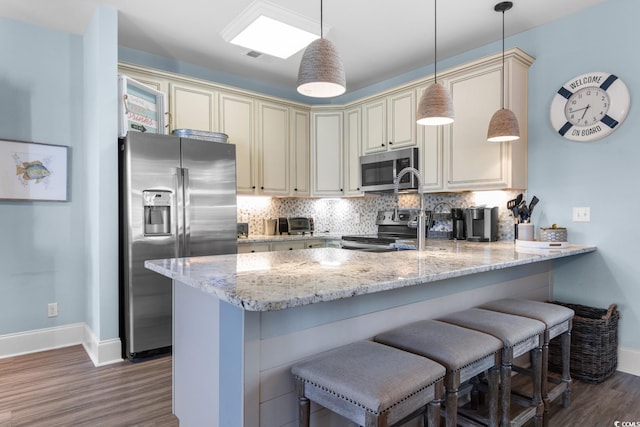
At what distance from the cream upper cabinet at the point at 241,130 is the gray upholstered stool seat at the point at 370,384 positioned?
292cm

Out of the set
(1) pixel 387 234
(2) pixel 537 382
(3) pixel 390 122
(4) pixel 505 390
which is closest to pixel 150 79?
(3) pixel 390 122

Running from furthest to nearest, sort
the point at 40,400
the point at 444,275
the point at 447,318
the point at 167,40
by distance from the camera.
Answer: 1. the point at 167,40
2. the point at 40,400
3. the point at 447,318
4. the point at 444,275

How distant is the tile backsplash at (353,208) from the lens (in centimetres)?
347

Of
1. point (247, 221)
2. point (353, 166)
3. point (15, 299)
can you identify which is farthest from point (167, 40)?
point (15, 299)

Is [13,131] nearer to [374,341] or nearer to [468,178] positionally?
[374,341]

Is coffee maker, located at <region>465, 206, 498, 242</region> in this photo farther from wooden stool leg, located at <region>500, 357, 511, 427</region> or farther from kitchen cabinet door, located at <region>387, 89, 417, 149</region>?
wooden stool leg, located at <region>500, 357, 511, 427</region>

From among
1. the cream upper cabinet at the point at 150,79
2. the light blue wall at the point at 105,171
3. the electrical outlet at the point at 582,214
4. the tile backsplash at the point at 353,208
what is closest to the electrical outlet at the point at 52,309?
the light blue wall at the point at 105,171

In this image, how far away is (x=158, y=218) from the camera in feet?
9.86

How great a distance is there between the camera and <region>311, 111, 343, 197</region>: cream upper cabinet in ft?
15.0

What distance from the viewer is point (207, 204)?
3232 mm

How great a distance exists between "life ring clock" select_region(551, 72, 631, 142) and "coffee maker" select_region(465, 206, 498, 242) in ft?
2.70

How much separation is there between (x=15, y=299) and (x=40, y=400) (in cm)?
120

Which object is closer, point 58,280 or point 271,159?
point 58,280

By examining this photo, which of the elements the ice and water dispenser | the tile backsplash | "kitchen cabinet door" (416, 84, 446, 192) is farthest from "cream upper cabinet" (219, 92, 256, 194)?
"kitchen cabinet door" (416, 84, 446, 192)
